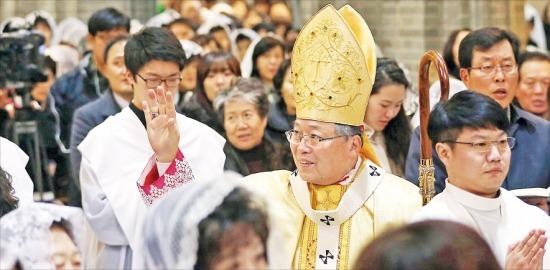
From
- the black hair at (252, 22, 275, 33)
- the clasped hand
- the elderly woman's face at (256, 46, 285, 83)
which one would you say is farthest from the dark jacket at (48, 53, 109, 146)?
the black hair at (252, 22, 275, 33)

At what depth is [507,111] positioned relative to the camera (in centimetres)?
729

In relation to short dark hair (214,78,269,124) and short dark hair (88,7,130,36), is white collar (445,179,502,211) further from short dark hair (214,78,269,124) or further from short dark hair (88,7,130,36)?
short dark hair (88,7,130,36)

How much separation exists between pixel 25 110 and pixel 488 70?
4.27 m

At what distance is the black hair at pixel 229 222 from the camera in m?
3.62

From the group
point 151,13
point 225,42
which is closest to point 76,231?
point 225,42

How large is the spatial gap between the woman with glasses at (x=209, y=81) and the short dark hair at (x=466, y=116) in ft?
11.0

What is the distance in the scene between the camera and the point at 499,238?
219 inches

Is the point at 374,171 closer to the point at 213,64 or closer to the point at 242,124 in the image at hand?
the point at 242,124

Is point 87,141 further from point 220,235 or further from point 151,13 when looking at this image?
point 151,13

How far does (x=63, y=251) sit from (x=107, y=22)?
6.54 m

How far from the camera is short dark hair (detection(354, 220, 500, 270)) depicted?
324 centimetres

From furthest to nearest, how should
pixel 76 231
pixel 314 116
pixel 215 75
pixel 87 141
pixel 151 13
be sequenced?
pixel 151 13
pixel 215 75
pixel 87 141
pixel 314 116
pixel 76 231

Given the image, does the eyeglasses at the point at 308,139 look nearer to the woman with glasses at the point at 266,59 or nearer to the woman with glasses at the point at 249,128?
the woman with glasses at the point at 249,128

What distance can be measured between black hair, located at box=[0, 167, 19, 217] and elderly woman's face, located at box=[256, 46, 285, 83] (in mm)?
5483
